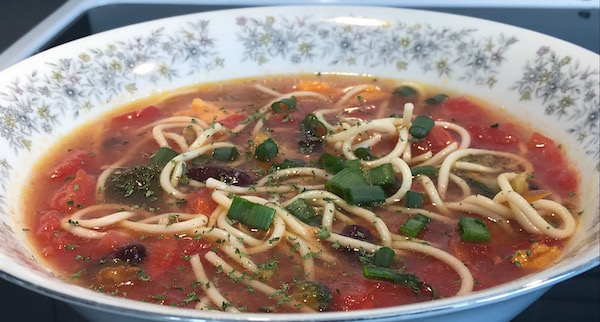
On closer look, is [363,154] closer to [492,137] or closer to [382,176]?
[382,176]

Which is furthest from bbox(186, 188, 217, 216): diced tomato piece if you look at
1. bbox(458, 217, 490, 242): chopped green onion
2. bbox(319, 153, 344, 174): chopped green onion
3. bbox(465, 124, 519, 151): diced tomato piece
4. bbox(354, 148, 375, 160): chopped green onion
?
bbox(465, 124, 519, 151): diced tomato piece

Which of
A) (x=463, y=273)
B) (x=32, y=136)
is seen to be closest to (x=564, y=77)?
(x=463, y=273)

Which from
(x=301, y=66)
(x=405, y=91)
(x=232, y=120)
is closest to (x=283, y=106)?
(x=232, y=120)

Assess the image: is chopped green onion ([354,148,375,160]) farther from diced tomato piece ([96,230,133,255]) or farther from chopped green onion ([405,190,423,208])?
diced tomato piece ([96,230,133,255])

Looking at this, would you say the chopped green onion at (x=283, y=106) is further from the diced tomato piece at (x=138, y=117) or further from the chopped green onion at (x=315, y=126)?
the diced tomato piece at (x=138, y=117)

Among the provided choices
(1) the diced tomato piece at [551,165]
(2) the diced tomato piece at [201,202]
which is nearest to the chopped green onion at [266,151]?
(2) the diced tomato piece at [201,202]
